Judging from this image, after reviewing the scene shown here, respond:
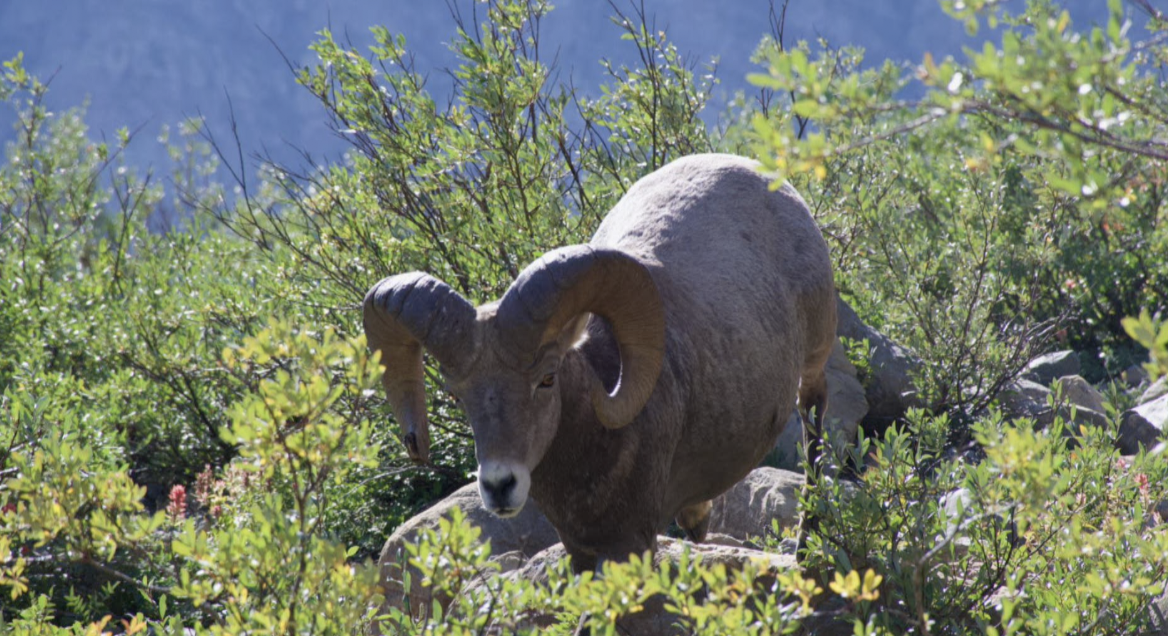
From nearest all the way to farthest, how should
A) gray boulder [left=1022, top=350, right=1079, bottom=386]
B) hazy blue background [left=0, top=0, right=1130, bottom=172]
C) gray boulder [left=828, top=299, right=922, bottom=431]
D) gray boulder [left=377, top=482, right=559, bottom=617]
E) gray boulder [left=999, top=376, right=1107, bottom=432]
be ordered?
1. gray boulder [left=377, top=482, right=559, bottom=617]
2. gray boulder [left=999, top=376, right=1107, bottom=432]
3. gray boulder [left=828, top=299, right=922, bottom=431]
4. gray boulder [left=1022, top=350, right=1079, bottom=386]
5. hazy blue background [left=0, top=0, right=1130, bottom=172]

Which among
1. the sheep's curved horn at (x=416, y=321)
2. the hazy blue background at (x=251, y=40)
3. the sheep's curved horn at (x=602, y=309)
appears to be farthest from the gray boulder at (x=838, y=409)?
the hazy blue background at (x=251, y=40)

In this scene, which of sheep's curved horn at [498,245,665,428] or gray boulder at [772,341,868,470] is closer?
sheep's curved horn at [498,245,665,428]

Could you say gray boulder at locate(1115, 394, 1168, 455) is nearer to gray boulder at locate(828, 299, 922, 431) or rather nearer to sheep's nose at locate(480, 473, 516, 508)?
gray boulder at locate(828, 299, 922, 431)

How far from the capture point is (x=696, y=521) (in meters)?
6.28

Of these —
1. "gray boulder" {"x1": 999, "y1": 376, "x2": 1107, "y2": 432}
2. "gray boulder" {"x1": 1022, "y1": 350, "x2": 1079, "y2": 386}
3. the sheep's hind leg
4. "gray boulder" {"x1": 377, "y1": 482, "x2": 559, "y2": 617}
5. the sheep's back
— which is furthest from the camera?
"gray boulder" {"x1": 1022, "y1": 350, "x2": 1079, "y2": 386}

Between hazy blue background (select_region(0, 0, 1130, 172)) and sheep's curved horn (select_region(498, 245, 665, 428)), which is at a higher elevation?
hazy blue background (select_region(0, 0, 1130, 172))

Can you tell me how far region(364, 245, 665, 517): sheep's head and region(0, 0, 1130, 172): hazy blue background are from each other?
53.5 metres

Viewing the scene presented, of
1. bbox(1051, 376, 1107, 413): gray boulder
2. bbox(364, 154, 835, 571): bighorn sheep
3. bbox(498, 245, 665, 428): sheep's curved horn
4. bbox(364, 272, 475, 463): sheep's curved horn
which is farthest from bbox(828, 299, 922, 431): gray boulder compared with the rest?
bbox(364, 272, 475, 463): sheep's curved horn

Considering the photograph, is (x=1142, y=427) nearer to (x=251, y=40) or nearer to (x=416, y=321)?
(x=416, y=321)

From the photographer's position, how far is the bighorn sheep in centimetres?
439

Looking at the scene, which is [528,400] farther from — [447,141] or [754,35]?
[754,35]

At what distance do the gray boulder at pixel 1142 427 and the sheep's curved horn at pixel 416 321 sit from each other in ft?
18.5

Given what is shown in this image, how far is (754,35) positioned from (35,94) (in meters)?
52.4

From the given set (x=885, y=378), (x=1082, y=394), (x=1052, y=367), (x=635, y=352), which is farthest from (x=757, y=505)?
(x=1052, y=367)
